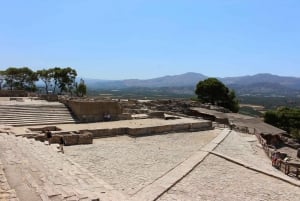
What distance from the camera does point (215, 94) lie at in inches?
1876

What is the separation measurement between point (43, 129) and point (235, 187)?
1138 cm

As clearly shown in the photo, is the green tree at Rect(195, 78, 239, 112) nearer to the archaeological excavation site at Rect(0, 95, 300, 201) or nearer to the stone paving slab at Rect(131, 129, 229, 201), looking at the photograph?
the archaeological excavation site at Rect(0, 95, 300, 201)

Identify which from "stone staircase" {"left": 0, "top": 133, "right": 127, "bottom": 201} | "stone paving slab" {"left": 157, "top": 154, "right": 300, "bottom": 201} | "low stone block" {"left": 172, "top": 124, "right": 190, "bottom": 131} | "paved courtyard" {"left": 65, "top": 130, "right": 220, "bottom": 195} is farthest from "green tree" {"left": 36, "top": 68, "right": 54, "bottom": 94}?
"stone paving slab" {"left": 157, "top": 154, "right": 300, "bottom": 201}

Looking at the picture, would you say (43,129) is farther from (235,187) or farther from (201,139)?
(235,187)

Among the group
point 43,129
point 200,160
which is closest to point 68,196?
point 200,160

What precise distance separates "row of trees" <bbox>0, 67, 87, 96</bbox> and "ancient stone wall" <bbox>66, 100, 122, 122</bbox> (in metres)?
19.6

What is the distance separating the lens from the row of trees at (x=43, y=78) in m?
42.7

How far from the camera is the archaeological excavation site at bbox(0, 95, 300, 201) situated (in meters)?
8.92

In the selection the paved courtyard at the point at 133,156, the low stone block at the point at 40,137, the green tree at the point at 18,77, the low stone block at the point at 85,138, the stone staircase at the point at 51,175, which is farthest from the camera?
the green tree at the point at 18,77

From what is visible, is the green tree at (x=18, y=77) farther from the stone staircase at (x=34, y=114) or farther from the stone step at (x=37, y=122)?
the stone step at (x=37, y=122)

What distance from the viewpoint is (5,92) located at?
29.8m

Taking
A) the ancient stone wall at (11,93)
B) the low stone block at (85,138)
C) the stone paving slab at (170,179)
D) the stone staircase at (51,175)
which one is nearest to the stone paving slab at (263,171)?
the stone paving slab at (170,179)

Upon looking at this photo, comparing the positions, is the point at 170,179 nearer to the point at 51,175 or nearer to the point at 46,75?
the point at 51,175

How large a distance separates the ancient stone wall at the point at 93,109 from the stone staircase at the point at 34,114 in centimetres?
54
